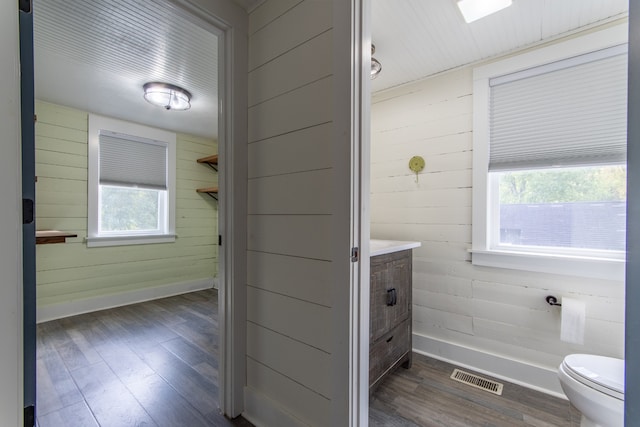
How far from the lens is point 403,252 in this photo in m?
1.95

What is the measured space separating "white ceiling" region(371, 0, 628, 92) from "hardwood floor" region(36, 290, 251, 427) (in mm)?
2465

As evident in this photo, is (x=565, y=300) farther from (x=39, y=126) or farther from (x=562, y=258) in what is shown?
(x=39, y=126)

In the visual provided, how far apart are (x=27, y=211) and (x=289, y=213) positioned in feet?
2.99

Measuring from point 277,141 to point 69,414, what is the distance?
1929 mm

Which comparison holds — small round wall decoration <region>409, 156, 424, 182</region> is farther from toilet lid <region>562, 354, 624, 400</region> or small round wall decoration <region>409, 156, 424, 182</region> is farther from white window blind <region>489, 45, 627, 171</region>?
toilet lid <region>562, 354, 624, 400</region>

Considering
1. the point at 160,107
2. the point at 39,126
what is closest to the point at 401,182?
the point at 160,107

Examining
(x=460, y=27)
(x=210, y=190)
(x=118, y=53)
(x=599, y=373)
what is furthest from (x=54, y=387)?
(x=460, y=27)

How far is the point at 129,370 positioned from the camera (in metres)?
1.99

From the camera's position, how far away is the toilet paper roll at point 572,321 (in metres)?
1.64

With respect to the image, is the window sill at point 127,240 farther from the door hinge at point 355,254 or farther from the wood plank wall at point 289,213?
the door hinge at point 355,254

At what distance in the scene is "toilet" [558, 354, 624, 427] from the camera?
1.14 meters

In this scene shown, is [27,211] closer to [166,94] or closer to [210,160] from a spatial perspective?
[166,94]

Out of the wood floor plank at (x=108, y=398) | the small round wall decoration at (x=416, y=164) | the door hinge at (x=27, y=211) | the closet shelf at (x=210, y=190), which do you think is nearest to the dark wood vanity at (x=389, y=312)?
the small round wall decoration at (x=416, y=164)

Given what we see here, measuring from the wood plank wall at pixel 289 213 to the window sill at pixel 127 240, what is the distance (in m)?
2.69
